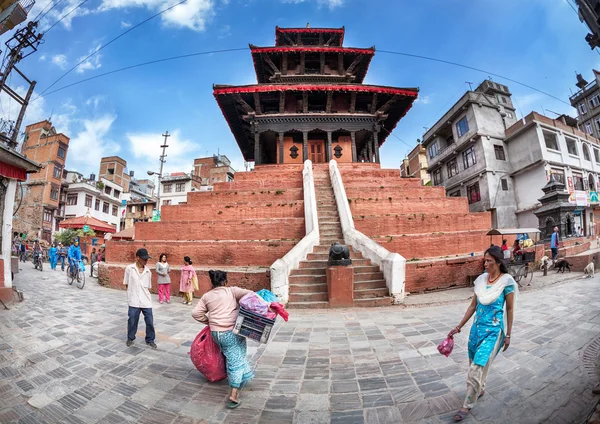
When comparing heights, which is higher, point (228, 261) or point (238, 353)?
point (228, 261)

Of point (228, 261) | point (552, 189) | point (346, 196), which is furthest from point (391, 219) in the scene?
point (552, 189)

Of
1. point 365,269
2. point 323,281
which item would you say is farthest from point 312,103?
point 323,281

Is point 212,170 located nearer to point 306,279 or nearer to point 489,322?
point 306,279

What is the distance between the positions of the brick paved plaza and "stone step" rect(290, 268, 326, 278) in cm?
177

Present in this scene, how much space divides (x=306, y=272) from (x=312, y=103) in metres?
14.6

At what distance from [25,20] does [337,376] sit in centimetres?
1342

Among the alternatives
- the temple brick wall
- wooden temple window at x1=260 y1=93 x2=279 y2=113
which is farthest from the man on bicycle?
wooden temple window at x1=260 y1=93 x2=279 y2=113

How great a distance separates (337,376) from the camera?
3223 mm

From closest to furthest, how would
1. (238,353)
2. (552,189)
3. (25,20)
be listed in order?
(238,353) → (25,20) → (552,189)

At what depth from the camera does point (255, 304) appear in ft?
9.36

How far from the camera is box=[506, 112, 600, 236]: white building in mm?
20469

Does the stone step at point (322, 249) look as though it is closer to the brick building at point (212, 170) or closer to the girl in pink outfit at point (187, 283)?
the girl in pink outfit at point (187, 283)

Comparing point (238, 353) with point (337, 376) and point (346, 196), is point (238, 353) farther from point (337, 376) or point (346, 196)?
point (346, 196)

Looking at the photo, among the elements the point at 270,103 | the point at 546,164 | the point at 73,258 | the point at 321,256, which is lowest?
the point at 321,256
